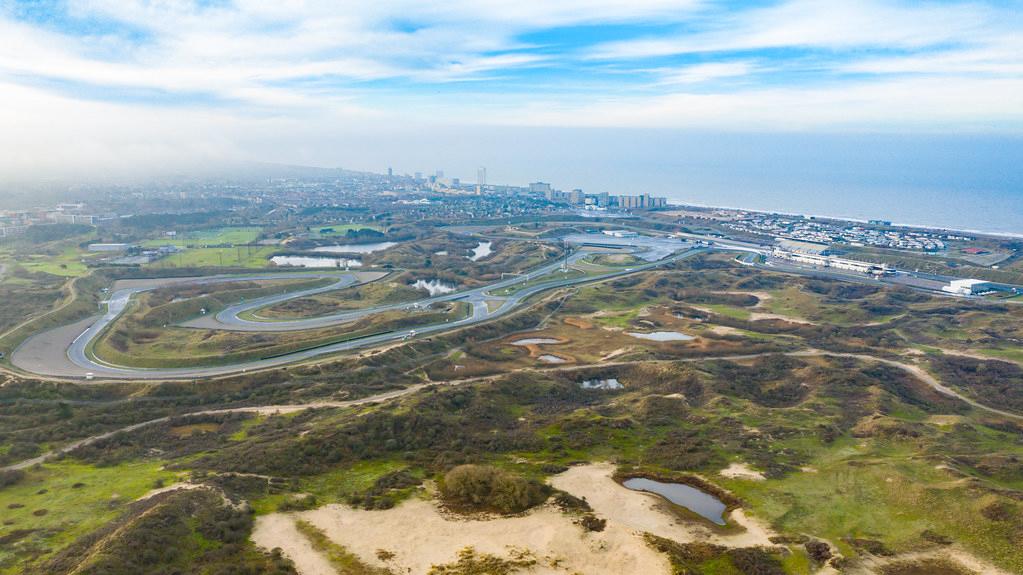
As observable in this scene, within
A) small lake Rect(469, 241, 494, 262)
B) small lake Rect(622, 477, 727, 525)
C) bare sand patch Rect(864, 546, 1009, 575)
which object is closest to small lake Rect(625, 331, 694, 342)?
small lake Rect(622, 477, 727, 525)

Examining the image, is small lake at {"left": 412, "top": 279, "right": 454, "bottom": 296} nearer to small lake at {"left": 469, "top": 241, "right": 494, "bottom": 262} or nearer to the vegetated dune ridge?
small lake at {"left": 469, "top": 241, "right": 494, "bottom": 262}

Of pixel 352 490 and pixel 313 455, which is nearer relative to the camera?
pixel 352 490

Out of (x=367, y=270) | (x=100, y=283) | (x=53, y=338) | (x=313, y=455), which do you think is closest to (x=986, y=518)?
(x=313, y=455)

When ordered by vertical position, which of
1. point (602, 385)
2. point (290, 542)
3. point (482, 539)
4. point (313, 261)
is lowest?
point (290, 542)

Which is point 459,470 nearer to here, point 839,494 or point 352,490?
point 352,490

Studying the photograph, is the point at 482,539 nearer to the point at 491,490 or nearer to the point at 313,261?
the point at 491,490

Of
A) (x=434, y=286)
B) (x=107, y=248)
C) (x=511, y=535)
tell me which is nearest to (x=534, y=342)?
(x=434, y=286)
